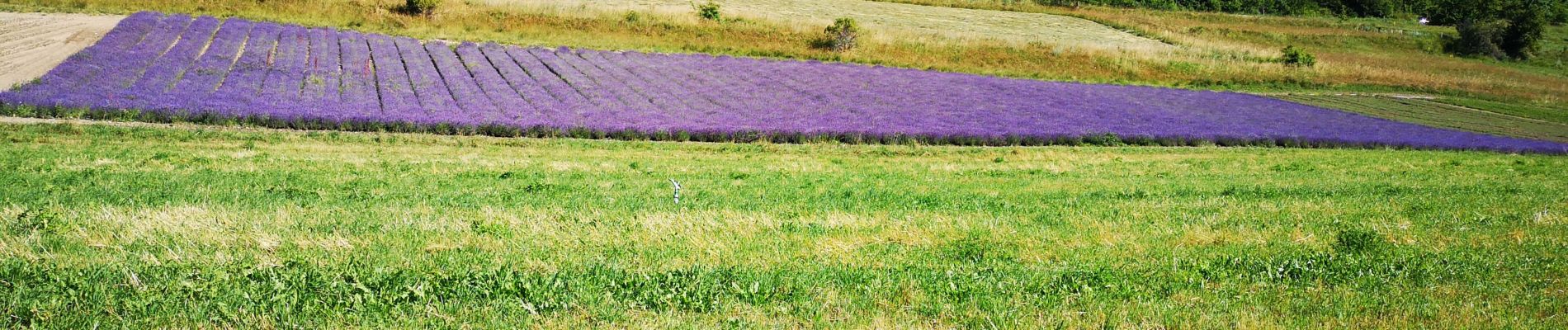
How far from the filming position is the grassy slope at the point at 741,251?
18.7 ft

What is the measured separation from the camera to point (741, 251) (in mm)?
7617

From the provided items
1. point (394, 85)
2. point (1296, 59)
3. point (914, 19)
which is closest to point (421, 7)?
point (394, 85)

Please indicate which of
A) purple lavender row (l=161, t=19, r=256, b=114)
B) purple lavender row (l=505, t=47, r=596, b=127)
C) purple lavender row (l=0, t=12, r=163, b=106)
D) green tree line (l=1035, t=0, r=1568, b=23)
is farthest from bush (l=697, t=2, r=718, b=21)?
green tree line (l=1035, t=0, r=1568, b=23)

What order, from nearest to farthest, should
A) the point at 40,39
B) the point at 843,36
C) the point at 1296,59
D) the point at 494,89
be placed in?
the point at 494,89 < the point at 40,39 < the point at 843,36 < the point at 1296,59

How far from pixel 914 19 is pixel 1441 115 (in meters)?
32.7

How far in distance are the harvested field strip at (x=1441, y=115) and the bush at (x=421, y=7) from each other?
1487 inches

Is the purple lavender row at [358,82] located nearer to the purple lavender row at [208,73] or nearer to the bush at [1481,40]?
the purple lavender row at [208,73]

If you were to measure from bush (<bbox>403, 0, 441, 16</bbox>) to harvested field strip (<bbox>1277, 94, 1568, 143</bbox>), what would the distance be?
1487 inches

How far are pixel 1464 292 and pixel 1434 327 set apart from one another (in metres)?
1.06

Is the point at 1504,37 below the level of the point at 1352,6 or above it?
below

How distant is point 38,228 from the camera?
7.23 metres

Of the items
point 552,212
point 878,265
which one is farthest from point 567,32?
point 878,265

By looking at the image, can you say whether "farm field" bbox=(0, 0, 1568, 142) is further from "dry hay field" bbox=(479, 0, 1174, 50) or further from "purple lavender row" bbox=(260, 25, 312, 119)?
"purple lavender row" bbox=(260, 25, 312, 119)

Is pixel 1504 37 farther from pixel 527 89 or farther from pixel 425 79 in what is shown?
pixel 425 79
